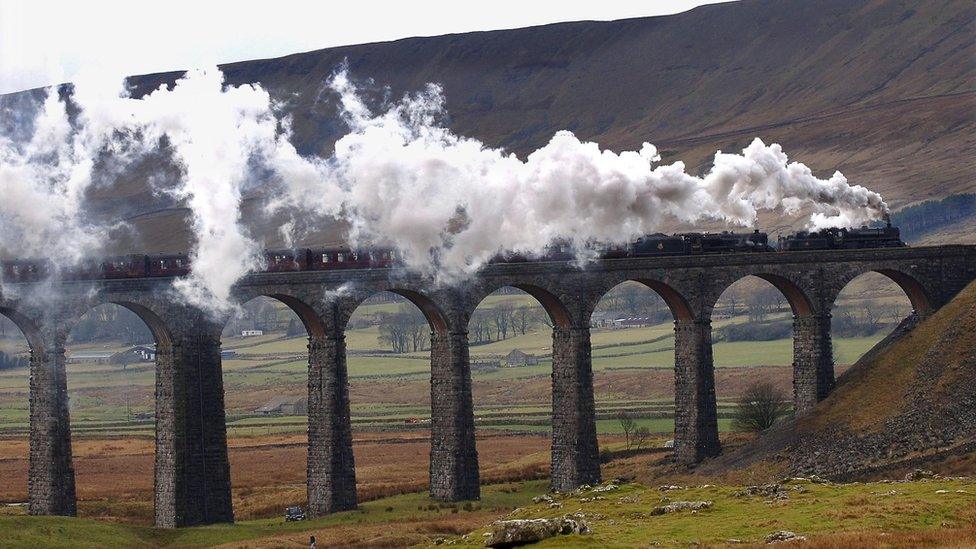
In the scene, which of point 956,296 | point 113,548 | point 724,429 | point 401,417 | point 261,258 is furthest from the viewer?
point 401,417

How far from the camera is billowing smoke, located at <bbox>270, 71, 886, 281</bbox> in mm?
81875

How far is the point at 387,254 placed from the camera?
79.9 m

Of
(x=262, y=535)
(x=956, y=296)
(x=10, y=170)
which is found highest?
(x=10, y=170)

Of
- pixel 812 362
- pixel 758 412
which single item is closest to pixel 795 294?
pixel 812 362

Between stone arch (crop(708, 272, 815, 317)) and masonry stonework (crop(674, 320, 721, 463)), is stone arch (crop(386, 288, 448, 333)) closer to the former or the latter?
masonry stonework (crop(674, 320, 721, 463))

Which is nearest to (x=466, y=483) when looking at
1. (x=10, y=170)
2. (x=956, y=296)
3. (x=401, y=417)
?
(x=10, y=170)

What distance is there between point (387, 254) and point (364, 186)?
667cm

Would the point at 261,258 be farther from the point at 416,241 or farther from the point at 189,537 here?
the point at 189,537

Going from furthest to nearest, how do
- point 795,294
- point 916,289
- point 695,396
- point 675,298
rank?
point 916,289, point 795,294, point 675,298, point 695,396

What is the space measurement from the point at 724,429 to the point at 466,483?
127 feet

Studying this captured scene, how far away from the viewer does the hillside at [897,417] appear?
253 feet

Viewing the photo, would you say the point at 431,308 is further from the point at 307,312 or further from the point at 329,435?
the point at 329,435

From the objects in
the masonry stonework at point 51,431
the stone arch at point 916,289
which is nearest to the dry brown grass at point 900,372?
the stone arch at point 916,289

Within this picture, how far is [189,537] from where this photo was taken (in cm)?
6894
